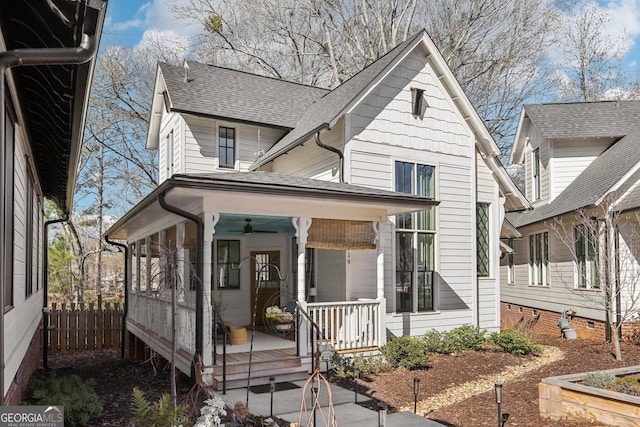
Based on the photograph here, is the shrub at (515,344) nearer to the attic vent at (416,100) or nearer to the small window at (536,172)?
the attic vent at (416,100)

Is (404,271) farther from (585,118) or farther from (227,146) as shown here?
(585,118)

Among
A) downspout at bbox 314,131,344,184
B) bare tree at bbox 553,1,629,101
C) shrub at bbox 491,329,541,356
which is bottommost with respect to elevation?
shrub at bbox 491,329,541,356

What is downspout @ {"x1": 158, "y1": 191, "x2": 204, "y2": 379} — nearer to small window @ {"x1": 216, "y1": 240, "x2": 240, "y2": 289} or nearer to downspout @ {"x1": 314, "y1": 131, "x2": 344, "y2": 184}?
downspout @ {"x1": 314, "y1": 131, "x2": 344, "y2": 184}

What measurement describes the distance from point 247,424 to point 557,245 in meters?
14.0

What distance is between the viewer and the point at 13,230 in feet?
17.6

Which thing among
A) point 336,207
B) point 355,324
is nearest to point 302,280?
point 336,207

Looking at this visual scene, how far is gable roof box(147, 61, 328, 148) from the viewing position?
14023mm

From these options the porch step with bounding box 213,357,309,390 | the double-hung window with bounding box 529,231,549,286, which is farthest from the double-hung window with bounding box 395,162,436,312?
the double-hung window with bounding box 529,231,549,286

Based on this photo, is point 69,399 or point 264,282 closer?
point 69,399

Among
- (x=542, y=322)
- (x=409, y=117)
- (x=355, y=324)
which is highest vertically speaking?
(x=409, y=117)

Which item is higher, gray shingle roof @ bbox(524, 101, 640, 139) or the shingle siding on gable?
gray shingle roof @ bbox(524, 101, 640, 139)

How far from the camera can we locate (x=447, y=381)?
30.0ft

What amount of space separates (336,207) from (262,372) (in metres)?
3.18

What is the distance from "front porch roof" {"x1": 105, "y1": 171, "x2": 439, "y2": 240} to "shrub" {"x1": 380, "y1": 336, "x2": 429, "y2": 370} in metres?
2.43
